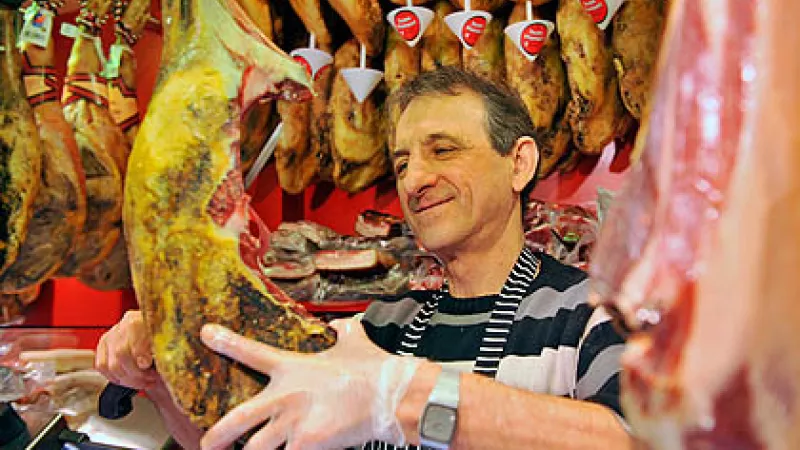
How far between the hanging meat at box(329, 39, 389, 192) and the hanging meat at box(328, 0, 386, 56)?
12 cm

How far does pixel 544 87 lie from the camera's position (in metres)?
2.63

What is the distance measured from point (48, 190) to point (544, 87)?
1.63 metres

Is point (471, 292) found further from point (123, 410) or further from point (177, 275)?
point (177, 275)

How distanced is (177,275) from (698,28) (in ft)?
2.35

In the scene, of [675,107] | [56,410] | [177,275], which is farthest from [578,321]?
[56,410]

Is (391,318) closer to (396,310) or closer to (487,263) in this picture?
(396,310)

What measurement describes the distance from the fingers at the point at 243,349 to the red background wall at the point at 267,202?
217 centimetres

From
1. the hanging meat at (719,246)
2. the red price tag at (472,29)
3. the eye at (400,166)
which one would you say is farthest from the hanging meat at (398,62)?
the hanging meat at (719,246)

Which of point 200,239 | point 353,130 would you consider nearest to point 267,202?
point 353,130

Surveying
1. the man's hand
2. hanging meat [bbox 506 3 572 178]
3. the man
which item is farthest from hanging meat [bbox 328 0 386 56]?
the man's hand

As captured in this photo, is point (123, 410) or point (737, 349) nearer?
point (737, 349)

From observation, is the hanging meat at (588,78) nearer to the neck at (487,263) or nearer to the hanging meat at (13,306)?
the neck at (487,263)

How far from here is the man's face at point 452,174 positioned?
5.41ft

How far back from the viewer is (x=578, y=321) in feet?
4.83
